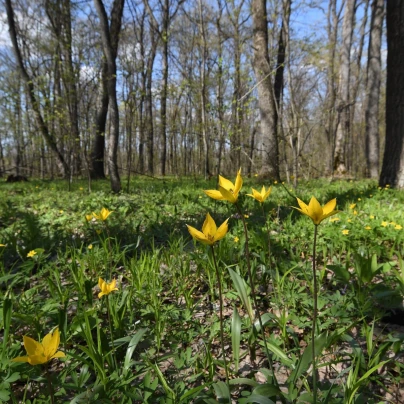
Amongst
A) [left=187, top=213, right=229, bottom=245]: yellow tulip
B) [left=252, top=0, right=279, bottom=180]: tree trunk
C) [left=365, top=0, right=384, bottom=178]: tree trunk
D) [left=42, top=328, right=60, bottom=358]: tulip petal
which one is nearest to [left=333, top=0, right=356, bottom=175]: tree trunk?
[left=365, top=0, right=384, bottom=178]: tree trunk

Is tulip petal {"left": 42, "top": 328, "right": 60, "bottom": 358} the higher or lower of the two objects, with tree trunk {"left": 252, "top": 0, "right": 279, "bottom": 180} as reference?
lower

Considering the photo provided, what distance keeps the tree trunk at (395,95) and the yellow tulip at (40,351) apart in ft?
16.9

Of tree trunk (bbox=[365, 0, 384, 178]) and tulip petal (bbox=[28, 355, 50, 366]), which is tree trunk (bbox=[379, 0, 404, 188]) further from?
tree trunk (bbox=[365, 0, 384, 178])

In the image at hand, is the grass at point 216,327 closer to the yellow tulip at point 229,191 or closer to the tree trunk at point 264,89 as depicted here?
the yellow tulip at point 229,191

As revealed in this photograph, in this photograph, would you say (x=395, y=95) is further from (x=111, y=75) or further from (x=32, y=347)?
(x=32, y=347)

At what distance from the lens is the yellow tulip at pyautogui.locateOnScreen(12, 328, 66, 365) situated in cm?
66

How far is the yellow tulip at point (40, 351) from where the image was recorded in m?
0.66

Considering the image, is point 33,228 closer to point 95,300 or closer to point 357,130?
point 95,300

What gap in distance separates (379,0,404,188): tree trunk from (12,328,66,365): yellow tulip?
5.14 meters

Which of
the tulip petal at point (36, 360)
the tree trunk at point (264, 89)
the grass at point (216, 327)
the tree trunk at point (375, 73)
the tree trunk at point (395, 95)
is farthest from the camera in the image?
the tree trunk at point (375, 73)

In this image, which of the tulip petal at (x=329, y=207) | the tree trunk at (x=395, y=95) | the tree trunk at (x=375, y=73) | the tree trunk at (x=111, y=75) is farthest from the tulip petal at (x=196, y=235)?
the tree trunk at (x=375, y=73)

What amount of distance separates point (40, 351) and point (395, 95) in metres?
5.47

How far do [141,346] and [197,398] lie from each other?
47 centimetres

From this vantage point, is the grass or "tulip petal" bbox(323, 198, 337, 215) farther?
the grass
